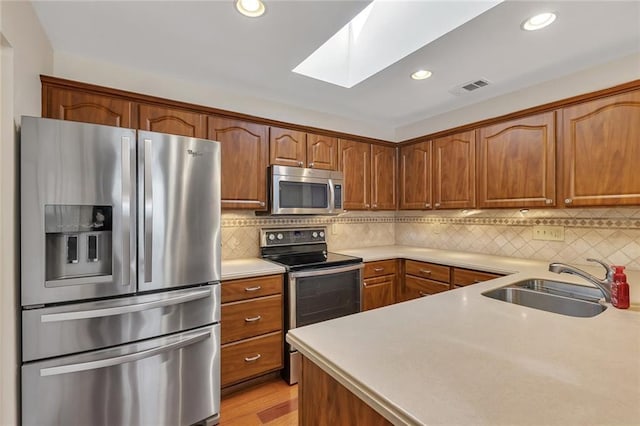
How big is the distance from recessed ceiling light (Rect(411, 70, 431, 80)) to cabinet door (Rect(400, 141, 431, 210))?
859 mm

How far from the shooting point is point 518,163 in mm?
2307

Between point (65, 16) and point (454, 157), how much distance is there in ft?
9.57

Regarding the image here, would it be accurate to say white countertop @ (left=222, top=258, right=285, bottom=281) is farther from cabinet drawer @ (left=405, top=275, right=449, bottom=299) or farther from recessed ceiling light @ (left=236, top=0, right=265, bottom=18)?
recessed ceiling light @ (left=236, top=0, right=265, bottom=18)

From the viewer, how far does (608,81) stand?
1.99 metres

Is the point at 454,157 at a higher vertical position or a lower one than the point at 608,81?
lower

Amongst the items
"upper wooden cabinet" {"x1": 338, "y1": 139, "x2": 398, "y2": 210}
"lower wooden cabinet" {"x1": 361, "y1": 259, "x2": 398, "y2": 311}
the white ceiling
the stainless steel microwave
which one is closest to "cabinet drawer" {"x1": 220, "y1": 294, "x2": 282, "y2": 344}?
the stainless steel microwave

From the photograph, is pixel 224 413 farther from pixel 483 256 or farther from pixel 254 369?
pixel 483 256

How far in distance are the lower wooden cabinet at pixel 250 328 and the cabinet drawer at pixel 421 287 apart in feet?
4.29

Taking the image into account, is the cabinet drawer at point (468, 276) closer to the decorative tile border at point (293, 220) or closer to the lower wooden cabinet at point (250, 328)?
the decorative tile border at point (293, 220)

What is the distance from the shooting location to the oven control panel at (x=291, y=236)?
266cm

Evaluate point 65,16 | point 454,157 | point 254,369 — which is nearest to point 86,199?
point 65,16

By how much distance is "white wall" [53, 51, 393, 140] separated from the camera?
193cm

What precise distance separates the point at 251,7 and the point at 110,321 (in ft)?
5.58

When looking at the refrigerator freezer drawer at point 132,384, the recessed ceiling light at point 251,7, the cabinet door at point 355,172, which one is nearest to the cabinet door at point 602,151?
the cabinet door at point 355,172
